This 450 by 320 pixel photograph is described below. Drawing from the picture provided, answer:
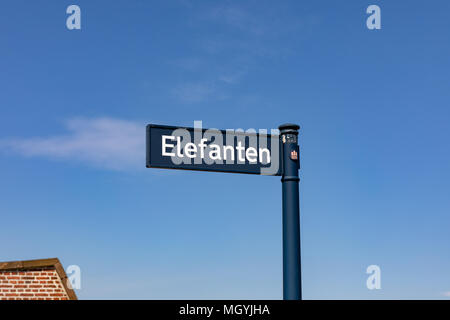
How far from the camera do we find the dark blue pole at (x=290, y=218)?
27.0ft

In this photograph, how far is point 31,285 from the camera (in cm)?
1114

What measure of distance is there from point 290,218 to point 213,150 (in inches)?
63.3

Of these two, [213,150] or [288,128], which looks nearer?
[213,150]

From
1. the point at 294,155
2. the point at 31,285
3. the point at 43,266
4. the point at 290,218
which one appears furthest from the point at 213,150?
the point at 31,285

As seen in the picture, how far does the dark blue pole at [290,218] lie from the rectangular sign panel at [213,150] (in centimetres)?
15

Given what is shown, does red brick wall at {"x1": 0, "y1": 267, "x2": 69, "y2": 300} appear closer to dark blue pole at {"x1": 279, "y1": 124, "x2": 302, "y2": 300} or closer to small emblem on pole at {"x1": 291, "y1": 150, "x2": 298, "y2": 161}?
dark blue pole at {"x1": 279, "y1": 124, "x2": 302, "y2": 300}

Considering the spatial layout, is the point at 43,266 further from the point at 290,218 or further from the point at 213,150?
the point at 290,218

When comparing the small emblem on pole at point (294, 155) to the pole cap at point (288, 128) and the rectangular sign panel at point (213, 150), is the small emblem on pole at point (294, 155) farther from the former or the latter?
the pole cap at point (288, 128)

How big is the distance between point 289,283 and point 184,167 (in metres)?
2.39

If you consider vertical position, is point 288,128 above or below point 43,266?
above

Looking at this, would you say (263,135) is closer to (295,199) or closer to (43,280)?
(295,199)
